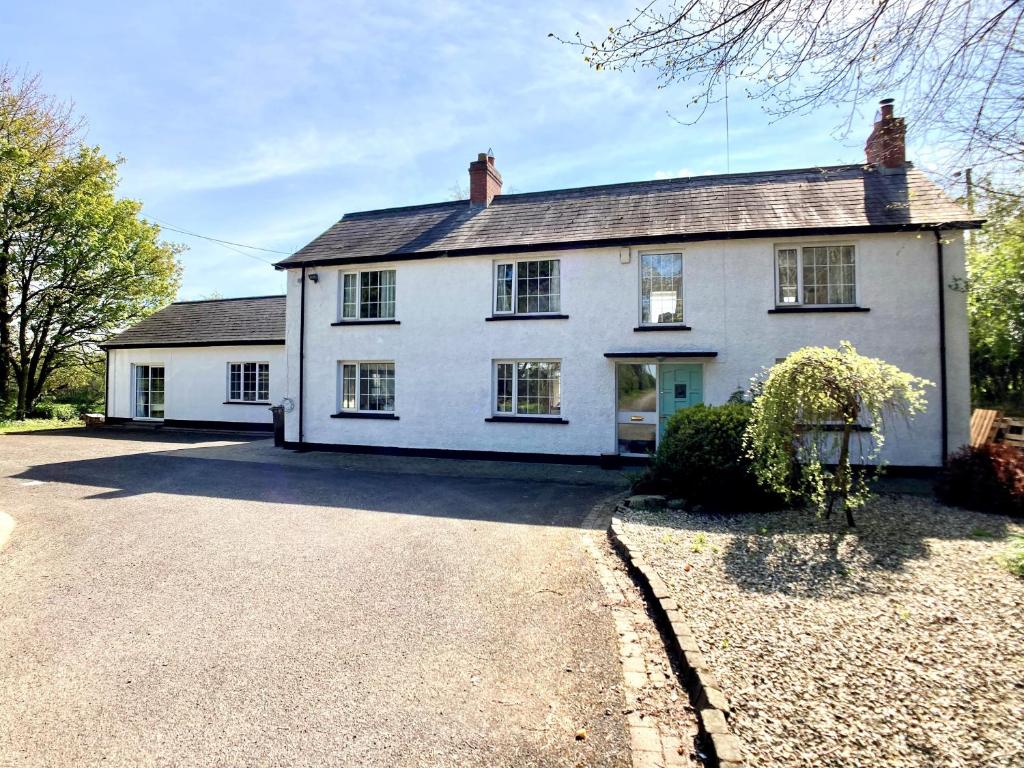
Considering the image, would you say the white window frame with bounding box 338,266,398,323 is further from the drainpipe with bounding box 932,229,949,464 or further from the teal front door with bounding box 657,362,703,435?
the drainpipe with bounding box 932,229,949,464

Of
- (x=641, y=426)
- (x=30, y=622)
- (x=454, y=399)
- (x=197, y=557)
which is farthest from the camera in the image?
(x=454, y=399)

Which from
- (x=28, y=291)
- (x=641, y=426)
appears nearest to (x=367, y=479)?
(x=641, y=426)

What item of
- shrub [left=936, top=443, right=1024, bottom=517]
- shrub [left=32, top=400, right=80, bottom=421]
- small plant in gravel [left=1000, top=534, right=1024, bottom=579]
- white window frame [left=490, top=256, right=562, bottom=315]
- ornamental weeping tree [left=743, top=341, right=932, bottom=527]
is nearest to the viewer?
small plant in gravel [left=1000, top=534, right=1024, bottom=579]

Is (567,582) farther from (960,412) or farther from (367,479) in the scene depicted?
(960,412)

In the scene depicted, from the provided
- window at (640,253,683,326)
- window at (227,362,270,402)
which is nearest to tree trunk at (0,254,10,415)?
window at (227,362,270,402)

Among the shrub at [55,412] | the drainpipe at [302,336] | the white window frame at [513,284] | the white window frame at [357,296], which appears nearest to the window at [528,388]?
the white window frame at [513,284]

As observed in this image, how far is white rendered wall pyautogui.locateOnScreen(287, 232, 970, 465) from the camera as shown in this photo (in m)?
12.0

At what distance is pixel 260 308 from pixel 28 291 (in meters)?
11.8

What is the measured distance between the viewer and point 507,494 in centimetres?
1043

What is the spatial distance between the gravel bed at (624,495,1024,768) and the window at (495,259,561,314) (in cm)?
838

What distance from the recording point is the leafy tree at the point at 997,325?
17.6 m

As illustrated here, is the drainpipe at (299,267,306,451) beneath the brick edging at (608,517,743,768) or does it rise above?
above

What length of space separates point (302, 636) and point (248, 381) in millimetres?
19798

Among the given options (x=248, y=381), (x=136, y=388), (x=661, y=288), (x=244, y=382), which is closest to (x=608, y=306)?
(x=661, y=288)
